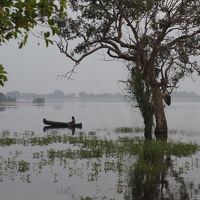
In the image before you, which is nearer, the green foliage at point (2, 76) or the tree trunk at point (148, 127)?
the green foliage at point (2, 76)

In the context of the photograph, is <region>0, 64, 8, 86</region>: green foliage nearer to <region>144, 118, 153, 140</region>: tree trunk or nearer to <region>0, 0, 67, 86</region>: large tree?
<region>0, 0, 67, 86</region>: large tree

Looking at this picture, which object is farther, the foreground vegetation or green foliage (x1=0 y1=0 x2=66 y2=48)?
the foreground vegetation

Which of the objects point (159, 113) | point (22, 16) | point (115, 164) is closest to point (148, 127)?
point (159, 113)

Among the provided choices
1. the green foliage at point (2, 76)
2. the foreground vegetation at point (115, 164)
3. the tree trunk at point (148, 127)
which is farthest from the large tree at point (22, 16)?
the tree trunk at point (148, 127)

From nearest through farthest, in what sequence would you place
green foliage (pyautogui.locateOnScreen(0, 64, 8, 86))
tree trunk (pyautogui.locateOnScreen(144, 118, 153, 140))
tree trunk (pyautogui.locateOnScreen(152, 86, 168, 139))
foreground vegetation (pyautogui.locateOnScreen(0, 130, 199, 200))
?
1. green foliage (pyautogui.locateOnScreen(0, 64, 8, 86))
2. foreground vegetation (pyautogui.locateOnScreen(0, 130, 199, 200))
3. tree trunk (pyautogui.locateOnScreen(144, 118, 153, 140))
4. tree trunk (pyautogui.locateOnScreen(152, 86, 168, 139))

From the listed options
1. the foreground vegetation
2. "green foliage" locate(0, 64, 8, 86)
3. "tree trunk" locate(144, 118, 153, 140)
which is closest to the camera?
"green foliage" locate(0, 64, 8, 86)

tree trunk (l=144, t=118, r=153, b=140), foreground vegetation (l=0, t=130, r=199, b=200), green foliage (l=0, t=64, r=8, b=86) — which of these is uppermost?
green foliage (l=0, t=64, r=8, b=86)

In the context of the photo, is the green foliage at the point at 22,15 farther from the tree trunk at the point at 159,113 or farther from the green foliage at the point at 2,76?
the tree trunk at the point at 159,113

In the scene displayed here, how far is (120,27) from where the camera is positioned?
31.4 m

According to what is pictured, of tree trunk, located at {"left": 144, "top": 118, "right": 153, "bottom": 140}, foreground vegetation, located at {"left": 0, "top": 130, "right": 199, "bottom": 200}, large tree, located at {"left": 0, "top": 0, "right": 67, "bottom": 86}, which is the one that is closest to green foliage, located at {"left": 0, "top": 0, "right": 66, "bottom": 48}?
large tree, located at {"left": 0, "top": 0, "right": 67, "bottom": 86}

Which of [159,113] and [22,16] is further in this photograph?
[159,113]

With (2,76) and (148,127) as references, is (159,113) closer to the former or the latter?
(148,127)

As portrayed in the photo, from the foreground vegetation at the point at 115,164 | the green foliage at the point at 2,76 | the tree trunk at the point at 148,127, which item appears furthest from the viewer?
the tree trunk at the point at 148,127

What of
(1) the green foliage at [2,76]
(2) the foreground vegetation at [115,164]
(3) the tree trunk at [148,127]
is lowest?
(2) the foreground vegetation at [115,164]
